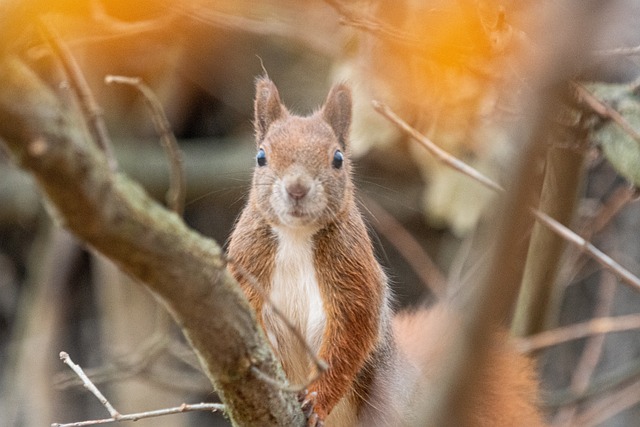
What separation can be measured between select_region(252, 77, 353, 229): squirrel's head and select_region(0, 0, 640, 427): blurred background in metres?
0.30

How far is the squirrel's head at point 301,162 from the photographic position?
223 centimetres

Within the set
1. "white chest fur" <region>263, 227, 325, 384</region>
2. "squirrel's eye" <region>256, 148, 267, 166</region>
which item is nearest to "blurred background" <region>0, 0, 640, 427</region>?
"squirrel's eye" <region>256, 148, 267, 166</region>

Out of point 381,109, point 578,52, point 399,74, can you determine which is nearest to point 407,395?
point 381,109

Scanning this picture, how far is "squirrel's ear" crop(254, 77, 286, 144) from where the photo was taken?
2.54m

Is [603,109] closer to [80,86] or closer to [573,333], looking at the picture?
[573,333]

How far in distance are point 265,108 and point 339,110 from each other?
0.21 metres

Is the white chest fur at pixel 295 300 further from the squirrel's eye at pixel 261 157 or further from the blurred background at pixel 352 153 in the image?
the blurred background at pixel 352 153

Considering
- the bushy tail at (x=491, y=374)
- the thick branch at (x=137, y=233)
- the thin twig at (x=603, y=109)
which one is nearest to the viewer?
the thick branch at (x=137, y=233)

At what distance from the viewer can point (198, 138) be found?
548 centimetres

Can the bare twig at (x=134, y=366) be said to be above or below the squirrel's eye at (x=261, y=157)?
below

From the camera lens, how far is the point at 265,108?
8.36 ft

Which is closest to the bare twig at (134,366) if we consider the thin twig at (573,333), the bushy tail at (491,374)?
the bushy tail at (491,374)

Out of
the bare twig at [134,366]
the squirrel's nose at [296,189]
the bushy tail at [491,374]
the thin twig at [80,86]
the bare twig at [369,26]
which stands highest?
the bare twig at [369,26]

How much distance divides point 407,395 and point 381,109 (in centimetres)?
89
